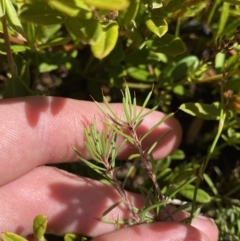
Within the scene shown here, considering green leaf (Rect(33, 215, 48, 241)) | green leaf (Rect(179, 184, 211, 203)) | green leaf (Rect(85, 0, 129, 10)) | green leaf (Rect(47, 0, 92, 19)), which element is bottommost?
green leaf (Rect(179, 184, 211, 203))

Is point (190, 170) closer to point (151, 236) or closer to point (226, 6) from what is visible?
point (151, 236)

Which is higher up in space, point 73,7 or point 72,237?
point 73,7

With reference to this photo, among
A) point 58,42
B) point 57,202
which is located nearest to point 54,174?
point 57,202

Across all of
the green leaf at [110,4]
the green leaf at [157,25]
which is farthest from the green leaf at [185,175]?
the green leaf at [110,4]

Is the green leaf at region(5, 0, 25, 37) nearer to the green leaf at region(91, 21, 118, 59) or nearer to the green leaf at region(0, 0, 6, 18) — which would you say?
the green leaf at region(0, 0, 6, 18)

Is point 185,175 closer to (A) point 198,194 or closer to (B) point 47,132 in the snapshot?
(A) point 198,194

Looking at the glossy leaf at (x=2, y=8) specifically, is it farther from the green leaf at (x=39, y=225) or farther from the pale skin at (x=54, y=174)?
the green leaf at (x=39, y=225)

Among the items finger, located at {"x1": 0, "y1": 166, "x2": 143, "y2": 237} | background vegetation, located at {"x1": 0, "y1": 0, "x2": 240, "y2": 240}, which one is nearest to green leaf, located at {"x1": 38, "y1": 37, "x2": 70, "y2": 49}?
background vegetation, located at {"x1": 0, "y1": 0, "x2": 240, "y2": 240}
